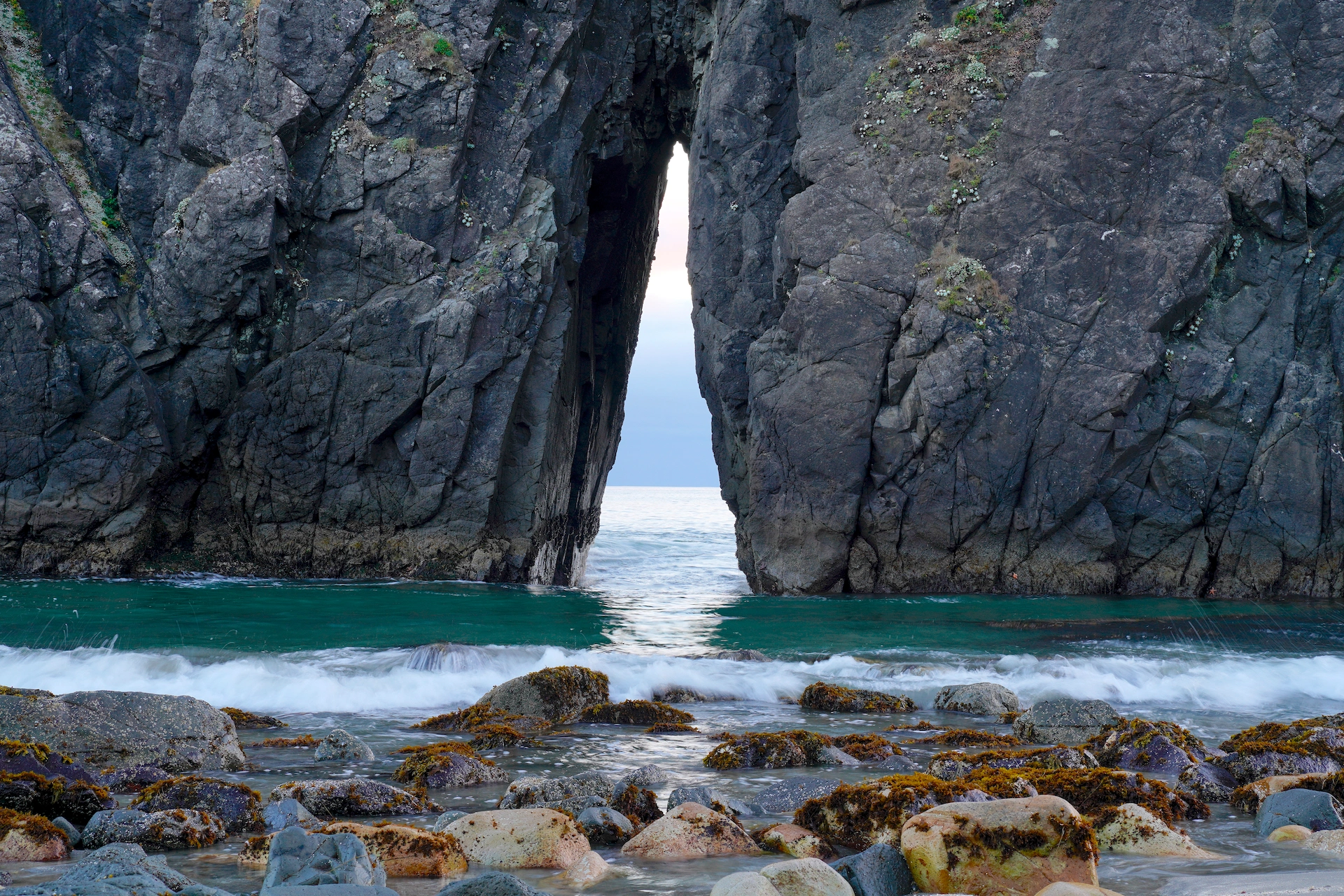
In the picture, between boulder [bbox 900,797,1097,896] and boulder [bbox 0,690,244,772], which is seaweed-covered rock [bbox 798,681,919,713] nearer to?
boulder [bbox 0,690,244,772]

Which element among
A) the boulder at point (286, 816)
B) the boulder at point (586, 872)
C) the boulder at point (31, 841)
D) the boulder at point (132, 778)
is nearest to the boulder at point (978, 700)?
the boulder at point (586, 872)

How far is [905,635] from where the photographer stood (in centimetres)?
1672

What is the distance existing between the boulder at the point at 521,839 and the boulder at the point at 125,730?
3102 millimetres

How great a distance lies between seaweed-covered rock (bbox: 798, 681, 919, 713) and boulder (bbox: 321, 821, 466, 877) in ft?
21.3

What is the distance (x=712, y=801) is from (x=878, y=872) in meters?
1.65

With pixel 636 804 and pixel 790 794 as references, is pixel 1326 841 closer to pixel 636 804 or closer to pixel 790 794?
pixel 790 794

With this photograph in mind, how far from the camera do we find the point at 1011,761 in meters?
7.34

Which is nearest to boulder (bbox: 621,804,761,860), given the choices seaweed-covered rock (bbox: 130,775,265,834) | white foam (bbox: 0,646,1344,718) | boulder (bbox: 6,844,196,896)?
boulder (bbox: 6,844,196,896)

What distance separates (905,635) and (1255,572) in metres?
11.7

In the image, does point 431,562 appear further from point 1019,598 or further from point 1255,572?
point 1255,572

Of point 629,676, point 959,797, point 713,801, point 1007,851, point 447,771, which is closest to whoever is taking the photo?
point 1007,851

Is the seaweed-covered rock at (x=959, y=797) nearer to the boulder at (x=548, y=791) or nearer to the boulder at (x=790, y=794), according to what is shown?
the boulder at (x=790, y=794)

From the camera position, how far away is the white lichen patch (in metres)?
27.2

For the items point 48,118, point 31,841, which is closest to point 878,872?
point 31,841
